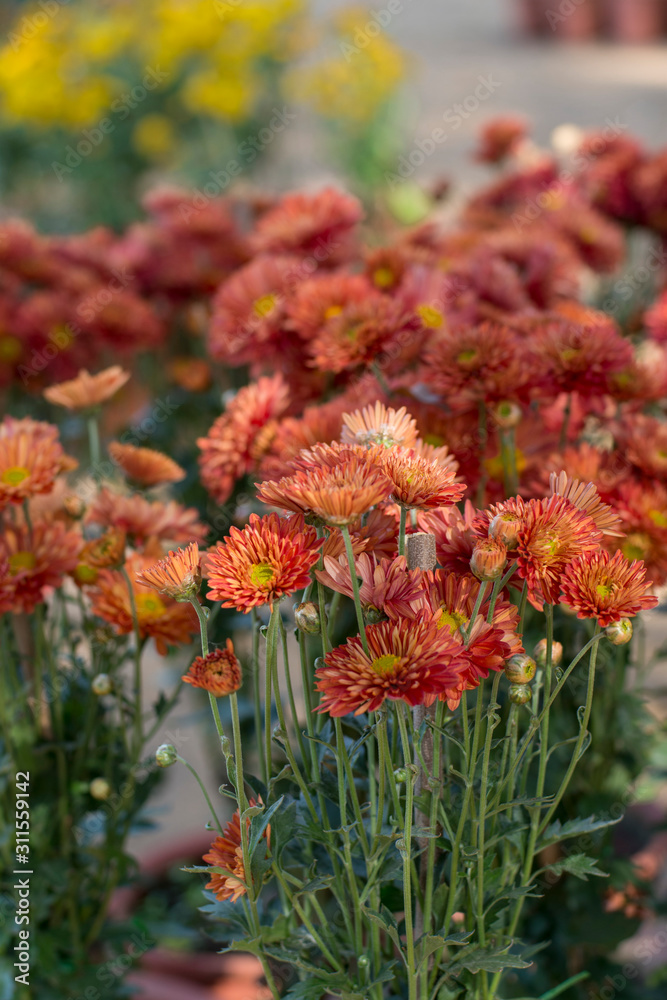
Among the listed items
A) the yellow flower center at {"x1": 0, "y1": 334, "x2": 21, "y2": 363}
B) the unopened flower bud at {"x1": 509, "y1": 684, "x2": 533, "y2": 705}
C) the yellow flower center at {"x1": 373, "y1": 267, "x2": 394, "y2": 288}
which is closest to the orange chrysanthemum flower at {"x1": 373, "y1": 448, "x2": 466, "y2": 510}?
the unopened flower bud at {"x1": 509, "y1": 684, "x2": 533, "y2": 705}

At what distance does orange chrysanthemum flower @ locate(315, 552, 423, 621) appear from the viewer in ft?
1.62

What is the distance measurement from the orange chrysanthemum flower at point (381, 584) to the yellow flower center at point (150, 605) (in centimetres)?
23

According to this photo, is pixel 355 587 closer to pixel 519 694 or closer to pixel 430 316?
pixel 519 694

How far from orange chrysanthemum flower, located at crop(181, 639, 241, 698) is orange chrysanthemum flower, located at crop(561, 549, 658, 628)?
0.59 ft

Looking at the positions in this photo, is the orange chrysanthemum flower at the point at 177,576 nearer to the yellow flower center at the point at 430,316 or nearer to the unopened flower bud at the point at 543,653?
the unopened flower bud at the point at 543,653

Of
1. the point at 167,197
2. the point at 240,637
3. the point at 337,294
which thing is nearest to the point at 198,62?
the point at 167,197

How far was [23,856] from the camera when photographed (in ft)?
2.60

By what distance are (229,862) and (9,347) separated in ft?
2.96

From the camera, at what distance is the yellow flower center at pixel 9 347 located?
1.27 meters

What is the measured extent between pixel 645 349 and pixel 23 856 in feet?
2.68

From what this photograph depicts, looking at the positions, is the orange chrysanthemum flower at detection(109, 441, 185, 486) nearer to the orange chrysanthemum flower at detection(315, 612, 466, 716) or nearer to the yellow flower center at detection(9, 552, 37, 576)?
the yellow flower center at detection(9, 552, 37, 576)

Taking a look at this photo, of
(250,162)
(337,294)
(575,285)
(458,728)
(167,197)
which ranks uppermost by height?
(250,162)

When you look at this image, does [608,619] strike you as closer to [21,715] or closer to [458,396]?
[458,396]

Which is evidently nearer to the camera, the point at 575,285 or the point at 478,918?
the point at 478,918
